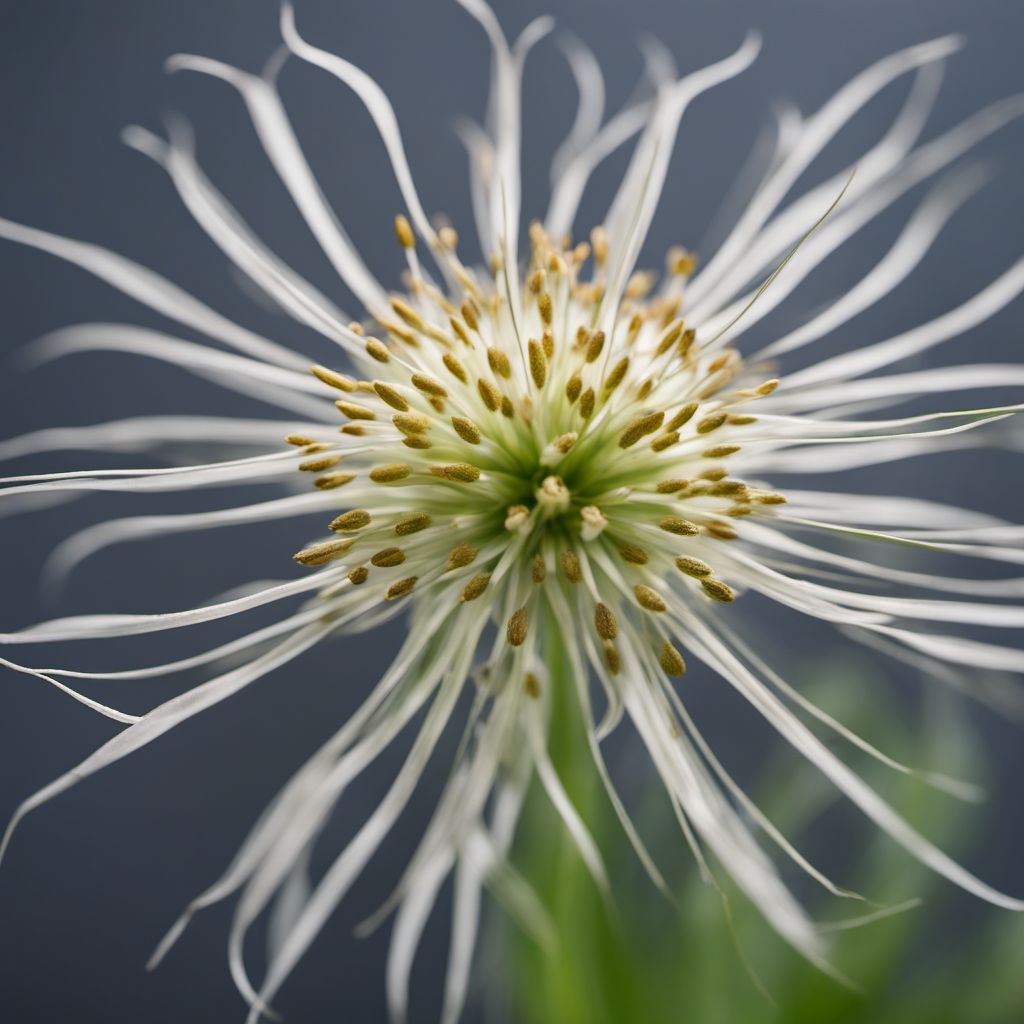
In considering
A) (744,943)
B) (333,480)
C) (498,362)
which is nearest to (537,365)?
(498,362)

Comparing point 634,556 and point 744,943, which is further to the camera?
point 744,943

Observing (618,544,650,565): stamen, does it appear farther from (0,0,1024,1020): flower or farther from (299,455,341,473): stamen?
(299,455,341,473): stamen

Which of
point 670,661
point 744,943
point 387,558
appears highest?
point 387,558

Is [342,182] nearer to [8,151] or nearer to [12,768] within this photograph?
[8,151]

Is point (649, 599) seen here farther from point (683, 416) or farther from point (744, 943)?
point (744, 943)

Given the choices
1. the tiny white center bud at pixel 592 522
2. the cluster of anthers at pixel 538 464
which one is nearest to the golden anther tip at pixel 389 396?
the cluster of anthers at pixel 538 464

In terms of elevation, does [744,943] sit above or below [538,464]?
below
